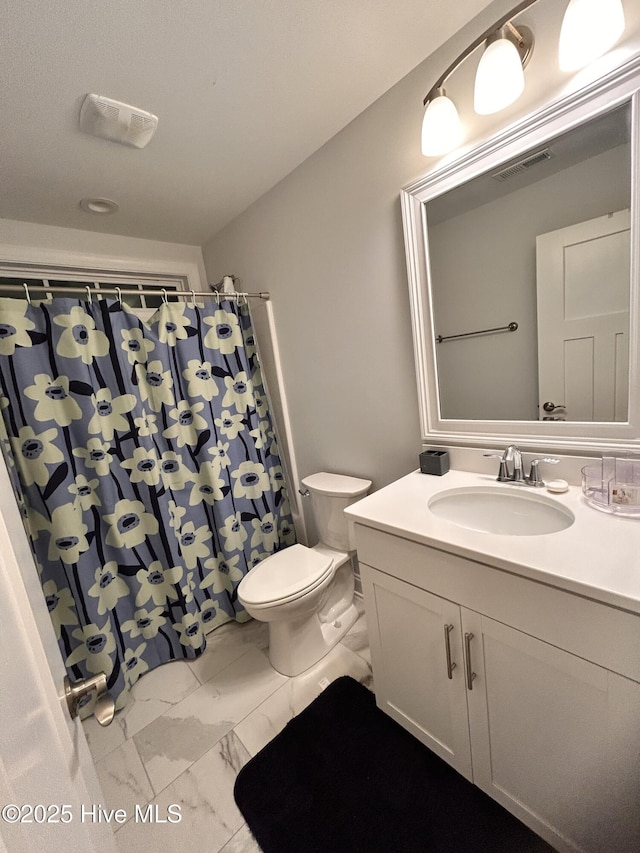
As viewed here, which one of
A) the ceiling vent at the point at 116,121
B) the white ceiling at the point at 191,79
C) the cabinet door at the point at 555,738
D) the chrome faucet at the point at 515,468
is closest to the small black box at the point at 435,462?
the chrome faucet at the point at 515,468

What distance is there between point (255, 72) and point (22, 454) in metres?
1.60

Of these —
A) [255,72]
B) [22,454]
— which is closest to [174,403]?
[22,454]

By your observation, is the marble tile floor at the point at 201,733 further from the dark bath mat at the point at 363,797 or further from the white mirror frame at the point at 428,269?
the white mirror frame at the point at 428,269

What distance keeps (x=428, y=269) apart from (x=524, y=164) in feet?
1.24

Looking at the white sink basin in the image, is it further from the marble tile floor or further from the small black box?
the marble tile floor

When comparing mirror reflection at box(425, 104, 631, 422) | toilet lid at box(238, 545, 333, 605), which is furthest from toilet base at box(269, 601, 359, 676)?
mirror reflection at box(425, 104, 631, 422)

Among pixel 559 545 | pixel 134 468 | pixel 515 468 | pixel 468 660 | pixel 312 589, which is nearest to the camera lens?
pixel 559 545

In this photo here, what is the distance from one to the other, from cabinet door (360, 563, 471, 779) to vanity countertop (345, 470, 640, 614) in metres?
0.19

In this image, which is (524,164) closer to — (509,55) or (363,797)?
(509,55)

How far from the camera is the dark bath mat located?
97 centimetres

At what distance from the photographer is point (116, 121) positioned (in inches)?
46.5

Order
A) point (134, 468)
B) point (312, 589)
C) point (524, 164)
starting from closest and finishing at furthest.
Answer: point (524, 164) → point (312, 589) → point (134, 468)

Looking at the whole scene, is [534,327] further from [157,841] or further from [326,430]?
[157,841]

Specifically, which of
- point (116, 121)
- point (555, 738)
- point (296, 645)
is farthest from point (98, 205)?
point (555, 738)
